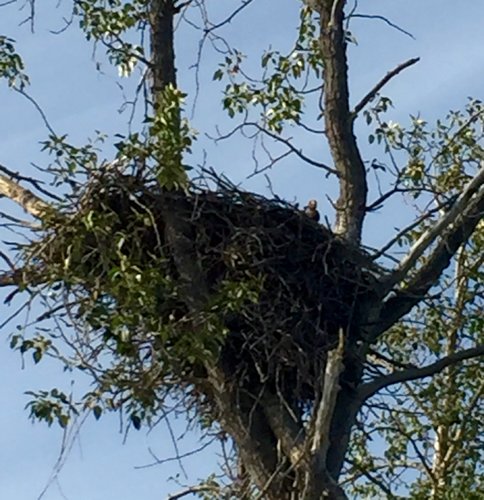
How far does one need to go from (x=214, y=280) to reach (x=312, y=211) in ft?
3.94

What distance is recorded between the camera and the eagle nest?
718 cm

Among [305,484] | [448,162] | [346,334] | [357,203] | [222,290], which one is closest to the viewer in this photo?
[305,484]

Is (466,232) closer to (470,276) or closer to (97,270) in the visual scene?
(470,276)

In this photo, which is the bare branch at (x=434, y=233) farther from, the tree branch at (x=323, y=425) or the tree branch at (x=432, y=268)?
the tree branch at (x=323, y=425)

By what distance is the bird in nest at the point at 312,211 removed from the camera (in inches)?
328

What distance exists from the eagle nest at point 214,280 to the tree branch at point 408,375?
0.83 feet

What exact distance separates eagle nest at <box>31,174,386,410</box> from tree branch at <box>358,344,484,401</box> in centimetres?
25

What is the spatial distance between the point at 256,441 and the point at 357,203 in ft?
5.24

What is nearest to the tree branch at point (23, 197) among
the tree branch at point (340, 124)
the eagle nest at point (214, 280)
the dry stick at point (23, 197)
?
the dry stick at point (23, 197)

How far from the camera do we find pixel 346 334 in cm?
786

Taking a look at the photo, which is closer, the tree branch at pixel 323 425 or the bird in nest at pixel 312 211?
the tree branch at pixel 323 425

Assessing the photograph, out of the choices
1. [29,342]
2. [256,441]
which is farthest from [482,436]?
[29,342]

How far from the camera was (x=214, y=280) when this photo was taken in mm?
7680

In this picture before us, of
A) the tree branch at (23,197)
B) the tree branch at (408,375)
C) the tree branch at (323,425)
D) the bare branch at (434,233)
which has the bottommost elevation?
the tree branch at (323,425)
